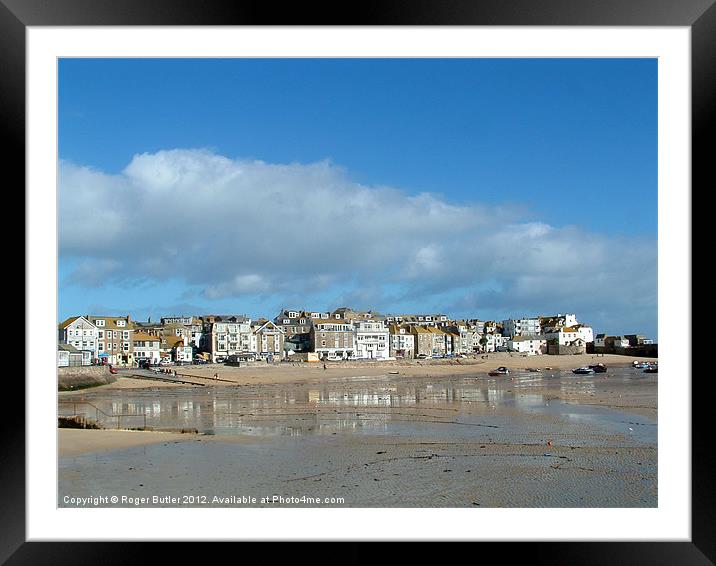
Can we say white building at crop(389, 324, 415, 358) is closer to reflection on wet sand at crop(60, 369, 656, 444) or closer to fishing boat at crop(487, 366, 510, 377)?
fishing boat at crop(487, 366, 510, 377)

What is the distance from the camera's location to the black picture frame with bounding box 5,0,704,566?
84.0 inches

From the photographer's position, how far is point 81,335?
44.1 ft

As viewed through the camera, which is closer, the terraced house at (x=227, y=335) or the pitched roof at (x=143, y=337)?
Result: the pitched roof at (x=143, y=337)

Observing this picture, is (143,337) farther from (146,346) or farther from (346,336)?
(346,336)

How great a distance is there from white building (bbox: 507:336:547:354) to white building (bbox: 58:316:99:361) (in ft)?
41.8

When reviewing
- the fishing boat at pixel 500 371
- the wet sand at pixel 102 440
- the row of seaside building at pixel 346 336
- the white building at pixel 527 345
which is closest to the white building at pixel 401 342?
the row of seaside building at pixel 346 336

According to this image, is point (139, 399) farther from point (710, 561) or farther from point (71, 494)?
point (710, 561)

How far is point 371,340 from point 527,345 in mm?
5281

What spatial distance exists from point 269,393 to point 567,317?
40.3 ft

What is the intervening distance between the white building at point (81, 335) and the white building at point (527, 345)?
1274cm

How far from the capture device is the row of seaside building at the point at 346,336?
16922 millimetres
